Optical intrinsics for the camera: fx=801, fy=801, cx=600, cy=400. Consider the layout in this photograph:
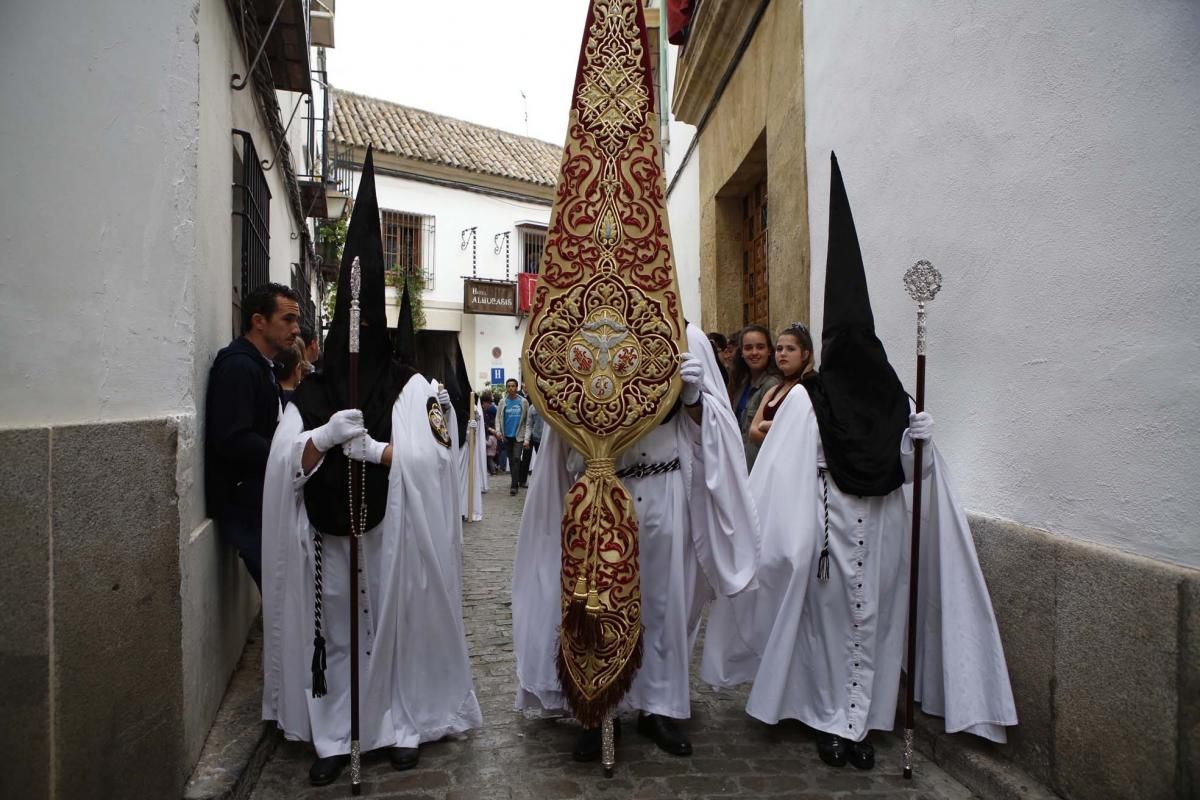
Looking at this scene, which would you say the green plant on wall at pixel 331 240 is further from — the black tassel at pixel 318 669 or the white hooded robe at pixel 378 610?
the black tassel at pixel 318 669

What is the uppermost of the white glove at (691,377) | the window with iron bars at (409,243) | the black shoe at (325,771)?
the window with iron bars at (409,243)

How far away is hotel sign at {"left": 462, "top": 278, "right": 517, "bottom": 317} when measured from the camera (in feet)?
68.2

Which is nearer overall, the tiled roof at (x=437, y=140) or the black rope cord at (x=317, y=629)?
the black rope cord at (x=317, y=629)

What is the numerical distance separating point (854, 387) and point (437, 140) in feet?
67.1

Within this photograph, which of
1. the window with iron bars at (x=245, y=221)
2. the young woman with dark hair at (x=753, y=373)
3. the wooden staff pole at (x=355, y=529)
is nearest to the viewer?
the wooden staff pole at (x=355, y=529)

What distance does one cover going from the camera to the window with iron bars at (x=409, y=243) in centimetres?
1994

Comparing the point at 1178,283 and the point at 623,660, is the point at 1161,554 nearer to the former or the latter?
the point at 1178,283

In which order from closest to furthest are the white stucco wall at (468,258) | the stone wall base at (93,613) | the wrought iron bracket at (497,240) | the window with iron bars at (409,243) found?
the stone wall base at (93,613) → the window with iron bars at (409,243) → the white stucco wall at (468,258) → the wrought iron bracket at (497,240)

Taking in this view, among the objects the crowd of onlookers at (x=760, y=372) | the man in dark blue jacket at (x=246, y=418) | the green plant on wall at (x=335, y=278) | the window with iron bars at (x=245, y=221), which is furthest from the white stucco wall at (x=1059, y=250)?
the green plant on wall at (x=335, y=278)

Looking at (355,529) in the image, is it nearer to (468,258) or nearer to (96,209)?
(96,209)

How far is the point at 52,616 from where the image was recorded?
8.32 ft

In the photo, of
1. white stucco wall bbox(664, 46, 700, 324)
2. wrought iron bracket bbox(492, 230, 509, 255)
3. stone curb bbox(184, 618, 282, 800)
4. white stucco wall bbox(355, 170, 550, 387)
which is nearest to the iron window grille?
white stucco wall bbox(355, 170, 550, 387)

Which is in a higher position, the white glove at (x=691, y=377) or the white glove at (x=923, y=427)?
the white glove at (x=691, y=377)

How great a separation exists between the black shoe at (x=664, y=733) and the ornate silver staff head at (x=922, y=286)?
1.88 m
